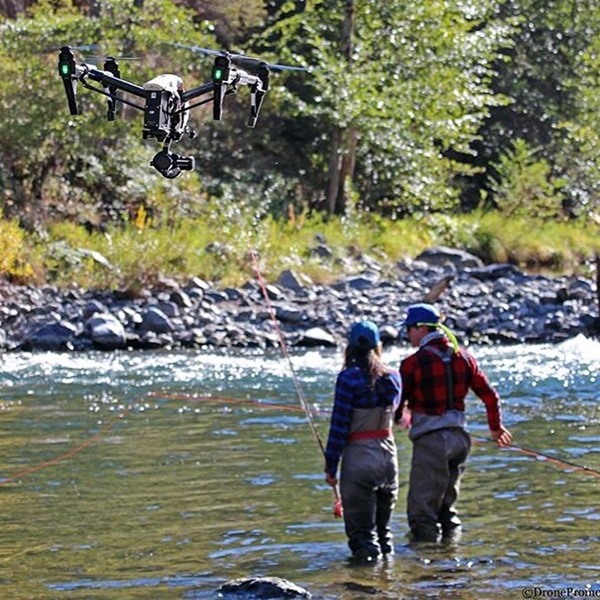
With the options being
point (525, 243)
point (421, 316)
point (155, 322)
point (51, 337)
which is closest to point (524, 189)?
point (525, 243)

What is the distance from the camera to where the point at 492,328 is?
1011 inches

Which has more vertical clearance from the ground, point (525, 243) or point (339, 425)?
point (339, 425)

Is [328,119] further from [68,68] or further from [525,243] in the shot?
[68,68]

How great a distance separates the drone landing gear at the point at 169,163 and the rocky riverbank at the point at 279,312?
11699 millimetres

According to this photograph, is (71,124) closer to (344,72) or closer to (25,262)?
(25,262)

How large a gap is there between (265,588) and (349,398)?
1326 millimetres

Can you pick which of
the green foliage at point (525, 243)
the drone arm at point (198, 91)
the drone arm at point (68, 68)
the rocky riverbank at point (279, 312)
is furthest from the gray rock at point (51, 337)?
the drone arm at point (198, 91)

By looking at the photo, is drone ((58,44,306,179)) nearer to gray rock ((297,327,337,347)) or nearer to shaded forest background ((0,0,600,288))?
gray rock ((297,327,337,347))

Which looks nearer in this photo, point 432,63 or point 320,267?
point 320,267

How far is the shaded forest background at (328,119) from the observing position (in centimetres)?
3062

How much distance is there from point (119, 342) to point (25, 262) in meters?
4.09

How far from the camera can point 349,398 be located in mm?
9367

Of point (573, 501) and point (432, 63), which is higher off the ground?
point (432, 63)

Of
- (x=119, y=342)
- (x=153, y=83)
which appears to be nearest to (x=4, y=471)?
(x=153, y=83)
